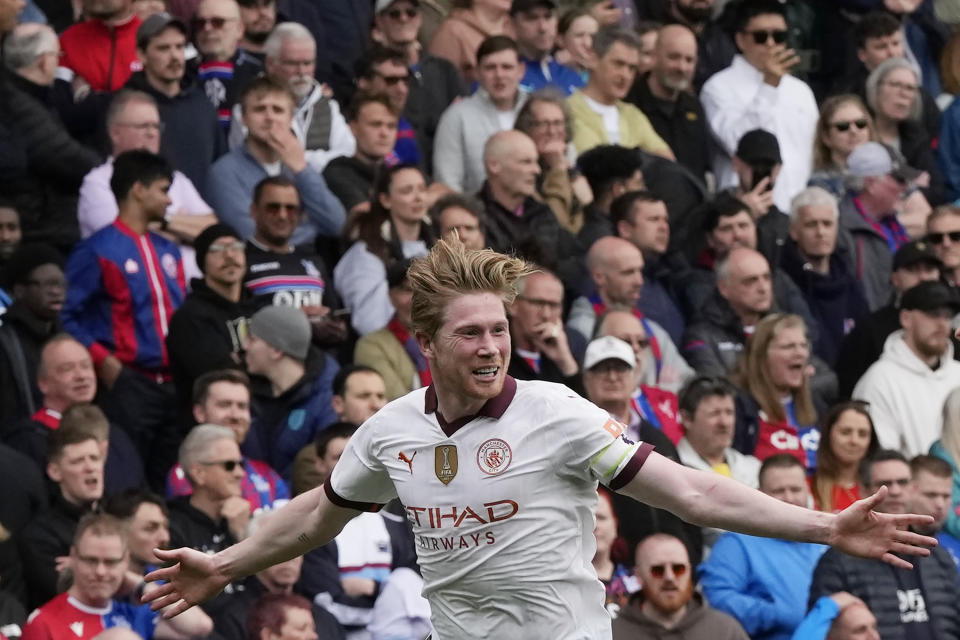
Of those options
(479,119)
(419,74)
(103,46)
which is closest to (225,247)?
(103,46)

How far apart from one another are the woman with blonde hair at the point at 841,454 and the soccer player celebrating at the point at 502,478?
5.70m

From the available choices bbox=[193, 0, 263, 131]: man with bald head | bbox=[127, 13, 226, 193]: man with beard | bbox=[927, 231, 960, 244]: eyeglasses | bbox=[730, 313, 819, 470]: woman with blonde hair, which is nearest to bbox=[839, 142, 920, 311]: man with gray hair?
bbox=[927, 231, 960, 244]: eyeglasses

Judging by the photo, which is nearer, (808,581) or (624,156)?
(808,581)

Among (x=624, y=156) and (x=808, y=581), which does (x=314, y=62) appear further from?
(x=808, y=581)

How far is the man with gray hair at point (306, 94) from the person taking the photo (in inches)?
546

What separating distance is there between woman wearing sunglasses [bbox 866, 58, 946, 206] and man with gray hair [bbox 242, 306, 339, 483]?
6.24 metres

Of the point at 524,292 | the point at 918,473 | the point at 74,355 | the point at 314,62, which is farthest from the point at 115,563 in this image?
the point at 314,62

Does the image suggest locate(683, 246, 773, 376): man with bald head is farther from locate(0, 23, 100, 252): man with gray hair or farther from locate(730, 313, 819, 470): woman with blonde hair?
locate(0, 23, 100, 252): man with gray hair

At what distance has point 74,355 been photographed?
36.0 ft

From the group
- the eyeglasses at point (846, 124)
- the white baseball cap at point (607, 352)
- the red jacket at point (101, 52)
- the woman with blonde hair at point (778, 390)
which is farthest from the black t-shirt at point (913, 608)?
the red jacket at point (101, 52)

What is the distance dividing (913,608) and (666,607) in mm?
1528

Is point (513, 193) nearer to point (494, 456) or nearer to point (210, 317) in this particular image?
point (210, 317)

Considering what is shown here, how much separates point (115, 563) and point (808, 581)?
144 inches

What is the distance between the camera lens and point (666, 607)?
1025 cm
